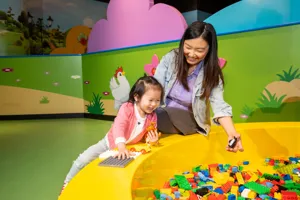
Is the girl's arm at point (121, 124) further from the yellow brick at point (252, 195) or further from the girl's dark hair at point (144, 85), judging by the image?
the yellow brick at point (252, 195)

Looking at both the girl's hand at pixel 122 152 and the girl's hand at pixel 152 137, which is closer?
the girl's hand at pixel 122 152

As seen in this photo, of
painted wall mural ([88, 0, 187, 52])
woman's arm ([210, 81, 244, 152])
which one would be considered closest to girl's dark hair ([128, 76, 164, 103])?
woman's arm ([210, 81, 244, 152])

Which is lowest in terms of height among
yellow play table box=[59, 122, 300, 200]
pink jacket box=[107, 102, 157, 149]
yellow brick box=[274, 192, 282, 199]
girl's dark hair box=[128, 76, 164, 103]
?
yellow brick box=[274, 192, 282, 199]

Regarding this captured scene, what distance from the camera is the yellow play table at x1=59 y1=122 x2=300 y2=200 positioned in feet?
2.77

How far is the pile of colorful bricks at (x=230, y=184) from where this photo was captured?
1.12 metres

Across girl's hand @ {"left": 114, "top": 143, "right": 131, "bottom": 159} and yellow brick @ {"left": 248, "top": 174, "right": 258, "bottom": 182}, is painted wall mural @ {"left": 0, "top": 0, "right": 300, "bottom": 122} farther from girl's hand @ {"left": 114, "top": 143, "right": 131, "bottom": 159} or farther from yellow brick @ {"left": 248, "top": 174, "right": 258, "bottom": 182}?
yellow brick @ {"left": 248, "top": 174, "right": 258, "bottom": 182}

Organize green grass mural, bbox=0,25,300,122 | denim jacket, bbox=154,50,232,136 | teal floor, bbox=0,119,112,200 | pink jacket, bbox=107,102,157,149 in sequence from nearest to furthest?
pink jacket, bbox=107,102,157,149 → denim jacket, bbox=154,50,232,136 → teal floor, bbox=0,119,112,200 → green grass mural, bbox=0,25,300,122

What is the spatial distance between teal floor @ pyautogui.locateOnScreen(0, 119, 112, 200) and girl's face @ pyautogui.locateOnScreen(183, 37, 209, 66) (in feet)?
3.07

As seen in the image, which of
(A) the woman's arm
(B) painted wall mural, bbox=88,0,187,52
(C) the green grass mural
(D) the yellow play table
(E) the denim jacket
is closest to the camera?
(D) the yellow play table

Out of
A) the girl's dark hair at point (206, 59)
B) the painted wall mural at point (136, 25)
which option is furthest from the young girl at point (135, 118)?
the painted wall mural at point (136, 25)

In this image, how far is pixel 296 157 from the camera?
1627mm

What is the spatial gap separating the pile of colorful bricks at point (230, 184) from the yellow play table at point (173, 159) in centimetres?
6

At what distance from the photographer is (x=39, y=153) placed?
2.29m


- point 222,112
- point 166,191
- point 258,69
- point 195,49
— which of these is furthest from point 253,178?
point 258,69
